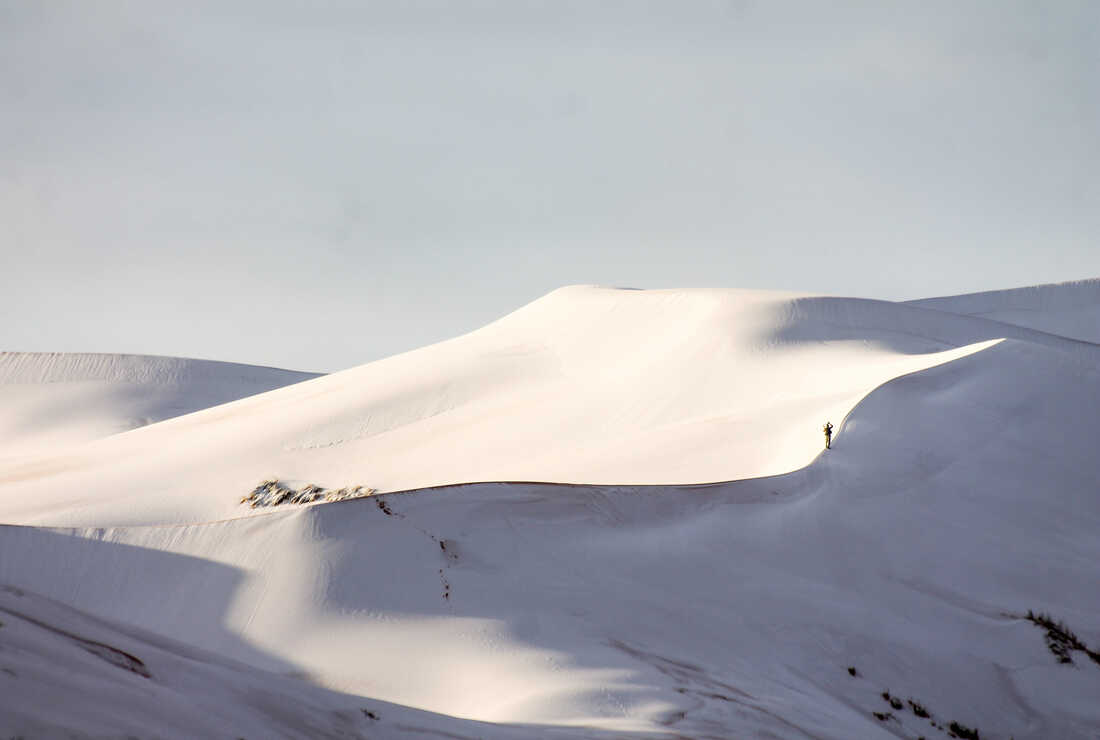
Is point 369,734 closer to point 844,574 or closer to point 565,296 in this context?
point 844,574

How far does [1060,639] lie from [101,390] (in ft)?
98.1

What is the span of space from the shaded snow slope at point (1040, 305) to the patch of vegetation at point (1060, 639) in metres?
22.4

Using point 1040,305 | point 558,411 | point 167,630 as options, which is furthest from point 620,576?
point 1040,305

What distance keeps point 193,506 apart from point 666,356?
7841mm

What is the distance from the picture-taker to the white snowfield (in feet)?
16.7

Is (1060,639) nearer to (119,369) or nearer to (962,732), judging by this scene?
(962,732)

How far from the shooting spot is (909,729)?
7000 mm

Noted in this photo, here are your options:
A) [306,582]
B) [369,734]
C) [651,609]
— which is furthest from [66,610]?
[651,609]

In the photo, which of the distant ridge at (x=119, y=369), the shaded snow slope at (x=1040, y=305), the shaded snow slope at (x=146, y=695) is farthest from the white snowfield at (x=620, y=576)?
the distant ridge at (x=119, y=369)

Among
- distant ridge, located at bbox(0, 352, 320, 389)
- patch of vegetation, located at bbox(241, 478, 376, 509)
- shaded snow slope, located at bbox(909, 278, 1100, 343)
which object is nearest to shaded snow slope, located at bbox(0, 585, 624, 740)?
patch of vegetation, located at bbox(241, 478, 376, 509)

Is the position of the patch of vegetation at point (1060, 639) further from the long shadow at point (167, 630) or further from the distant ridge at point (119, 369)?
the distant ridge at point (119, 369)

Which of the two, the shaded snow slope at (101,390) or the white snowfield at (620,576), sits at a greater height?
the shaded snow slope at (101,390)

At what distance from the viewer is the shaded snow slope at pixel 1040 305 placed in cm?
3028

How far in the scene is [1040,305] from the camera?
102 ft
